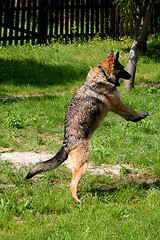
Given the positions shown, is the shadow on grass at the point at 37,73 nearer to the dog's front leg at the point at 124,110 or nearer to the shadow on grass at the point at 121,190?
the dog's front leg at the point at 124,110

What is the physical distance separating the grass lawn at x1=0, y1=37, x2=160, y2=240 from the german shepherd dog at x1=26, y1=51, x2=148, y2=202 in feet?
1.32

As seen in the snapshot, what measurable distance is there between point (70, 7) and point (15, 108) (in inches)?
319

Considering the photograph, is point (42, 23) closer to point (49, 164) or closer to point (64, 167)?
point (64, 167)

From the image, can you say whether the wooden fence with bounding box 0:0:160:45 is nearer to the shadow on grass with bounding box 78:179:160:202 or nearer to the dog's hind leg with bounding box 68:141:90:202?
the shadow on grass with bounding box 78:179:160:202

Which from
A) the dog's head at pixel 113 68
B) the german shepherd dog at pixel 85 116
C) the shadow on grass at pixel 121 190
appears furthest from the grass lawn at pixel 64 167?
the dog's head at pixel 113 68

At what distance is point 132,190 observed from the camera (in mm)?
5414

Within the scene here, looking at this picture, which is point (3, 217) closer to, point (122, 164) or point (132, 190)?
point (132, 190)

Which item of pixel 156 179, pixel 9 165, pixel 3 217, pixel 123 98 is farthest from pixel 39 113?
pixel 3 217

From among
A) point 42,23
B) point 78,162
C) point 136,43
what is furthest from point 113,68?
point 42,23

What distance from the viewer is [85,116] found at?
209 inches

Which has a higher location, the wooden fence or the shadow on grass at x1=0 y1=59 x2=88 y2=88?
the wooden fence

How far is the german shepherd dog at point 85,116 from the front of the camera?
516cm

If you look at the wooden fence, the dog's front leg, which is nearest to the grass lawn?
the dog's front leg

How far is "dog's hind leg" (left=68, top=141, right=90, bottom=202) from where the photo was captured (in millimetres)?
5109
